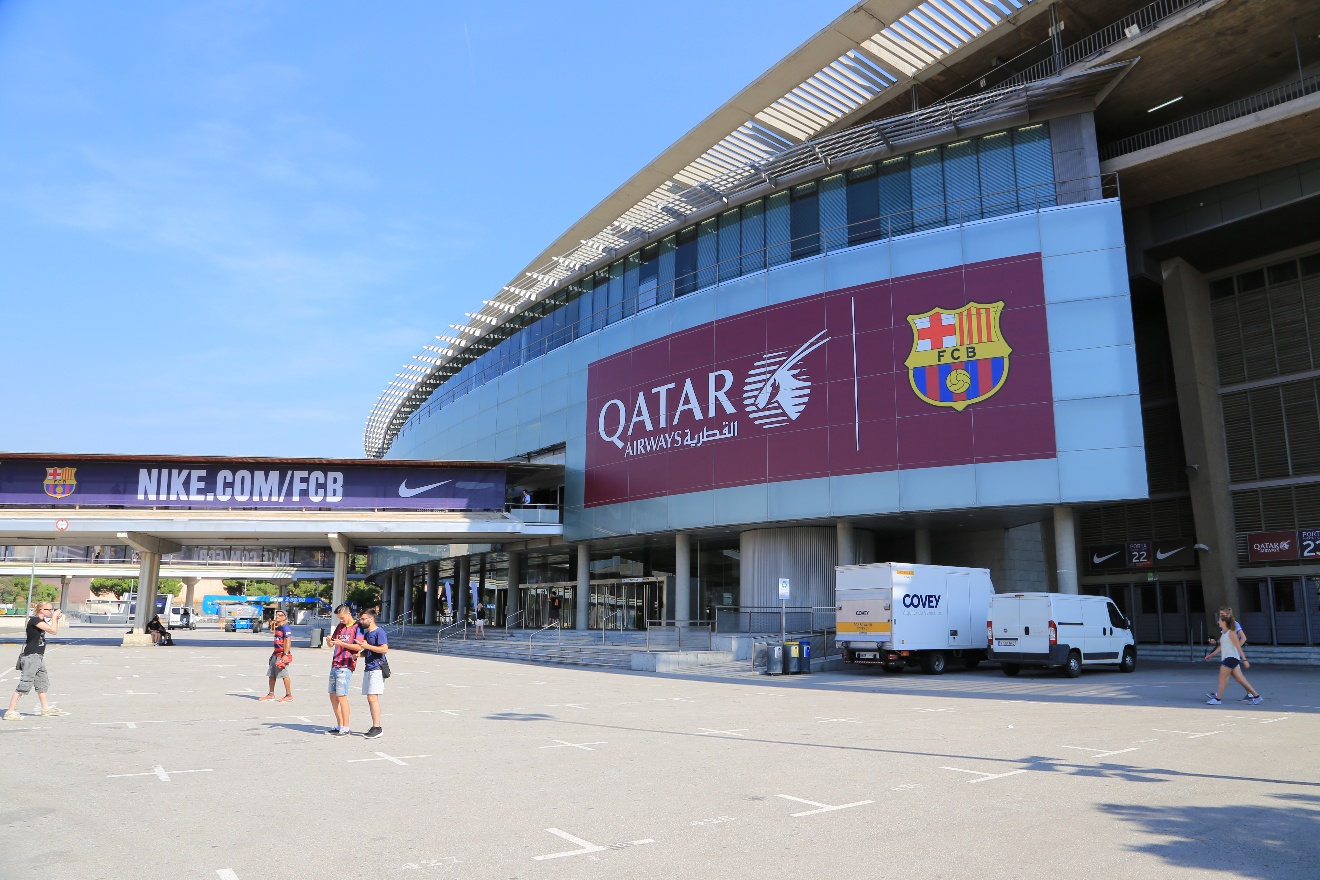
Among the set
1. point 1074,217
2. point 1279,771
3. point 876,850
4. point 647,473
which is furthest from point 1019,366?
point 876,850

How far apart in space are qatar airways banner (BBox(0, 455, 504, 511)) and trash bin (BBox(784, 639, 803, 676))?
20.8 metres

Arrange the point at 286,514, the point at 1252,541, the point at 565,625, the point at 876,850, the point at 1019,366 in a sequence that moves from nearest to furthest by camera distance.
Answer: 1. the point at 876,850
2. the point at 1019,366
3. the point at 1252,541
4. the point at 286,514
5. the point at 565,625

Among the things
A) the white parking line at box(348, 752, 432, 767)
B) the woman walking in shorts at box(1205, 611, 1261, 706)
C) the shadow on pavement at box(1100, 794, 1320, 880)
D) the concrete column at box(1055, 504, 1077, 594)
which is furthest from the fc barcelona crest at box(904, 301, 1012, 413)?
the white parking line at box(348, 752, 432, 767)

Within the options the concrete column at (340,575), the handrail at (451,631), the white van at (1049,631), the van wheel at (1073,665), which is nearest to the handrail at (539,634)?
the handrail at (451,631)

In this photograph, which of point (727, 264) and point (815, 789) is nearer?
point (815, 789)

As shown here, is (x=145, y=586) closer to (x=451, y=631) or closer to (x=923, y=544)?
(x=451, y=631)

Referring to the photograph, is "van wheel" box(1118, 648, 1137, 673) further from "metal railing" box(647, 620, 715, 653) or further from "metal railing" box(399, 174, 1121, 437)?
"metal railing" box(399, 174, 1121, 437)

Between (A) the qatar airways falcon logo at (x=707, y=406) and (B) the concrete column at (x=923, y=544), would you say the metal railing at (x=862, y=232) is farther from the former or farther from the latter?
(B) the concrete column at (x=923, y=544)

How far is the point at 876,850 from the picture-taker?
640cm

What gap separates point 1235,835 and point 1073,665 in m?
18.6

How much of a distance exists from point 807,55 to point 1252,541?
24006 mm

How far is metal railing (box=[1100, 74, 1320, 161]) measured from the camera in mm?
30281

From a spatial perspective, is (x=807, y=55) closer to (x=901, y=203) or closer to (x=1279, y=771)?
(x=901, y=203)

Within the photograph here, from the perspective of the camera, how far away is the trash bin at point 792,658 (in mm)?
26016
